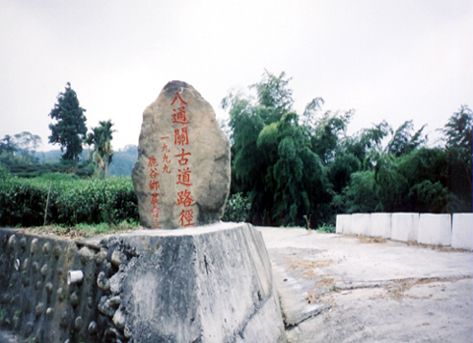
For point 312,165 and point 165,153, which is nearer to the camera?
point 165,153

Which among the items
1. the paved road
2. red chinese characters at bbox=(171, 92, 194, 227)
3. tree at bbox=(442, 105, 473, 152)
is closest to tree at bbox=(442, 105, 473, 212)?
tree at bbox=(442, 105, 473, 152)

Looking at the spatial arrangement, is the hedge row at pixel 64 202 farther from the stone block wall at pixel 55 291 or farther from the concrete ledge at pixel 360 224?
the concrete ledge at pixel 360 224

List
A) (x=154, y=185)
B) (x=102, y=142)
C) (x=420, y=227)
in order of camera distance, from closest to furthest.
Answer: (x=154, y=185) → (x=420, y=227) → (x=102, y=142)

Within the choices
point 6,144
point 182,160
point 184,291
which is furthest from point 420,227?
point 6,144

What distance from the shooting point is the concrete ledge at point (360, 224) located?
9.14 meters

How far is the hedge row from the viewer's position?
7047 millimetres

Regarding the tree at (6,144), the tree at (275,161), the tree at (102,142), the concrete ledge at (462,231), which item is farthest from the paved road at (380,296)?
the tree at (102,142)

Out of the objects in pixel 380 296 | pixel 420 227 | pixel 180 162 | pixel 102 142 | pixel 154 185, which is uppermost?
pixel 102 142

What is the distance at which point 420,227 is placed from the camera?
6820 mm

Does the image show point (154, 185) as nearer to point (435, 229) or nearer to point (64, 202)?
point (64, 202)

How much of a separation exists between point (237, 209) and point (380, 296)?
31.4ft

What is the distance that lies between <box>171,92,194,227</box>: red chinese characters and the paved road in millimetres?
1369

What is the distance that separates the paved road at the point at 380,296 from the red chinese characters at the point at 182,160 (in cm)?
137

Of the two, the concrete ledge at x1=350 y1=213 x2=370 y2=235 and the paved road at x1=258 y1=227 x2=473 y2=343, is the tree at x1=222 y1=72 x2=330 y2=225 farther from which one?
the paved road at x1=258 y1=227 x2=473 y2=343
